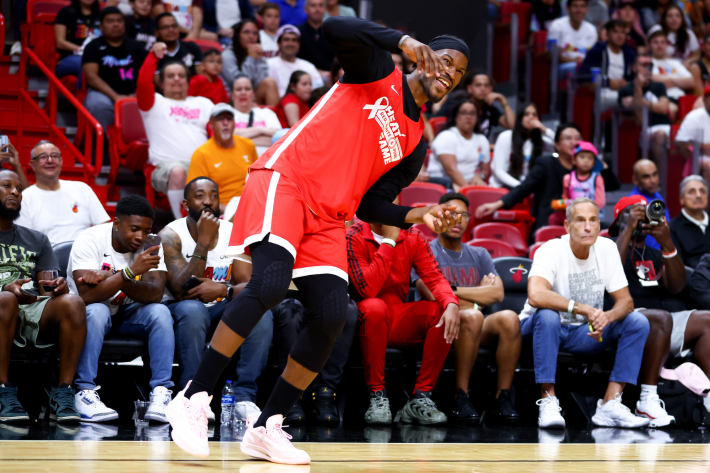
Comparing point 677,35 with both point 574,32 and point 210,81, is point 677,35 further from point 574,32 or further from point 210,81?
point 210,81

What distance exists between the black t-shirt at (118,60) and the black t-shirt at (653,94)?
5.15 m

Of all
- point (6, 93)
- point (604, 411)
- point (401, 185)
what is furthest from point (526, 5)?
point (401, 185)

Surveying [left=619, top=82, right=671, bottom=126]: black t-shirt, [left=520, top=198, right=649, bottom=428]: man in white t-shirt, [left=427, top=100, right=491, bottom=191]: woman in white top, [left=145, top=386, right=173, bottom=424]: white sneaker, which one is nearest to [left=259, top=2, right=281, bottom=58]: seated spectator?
[left=427, top=100, right=491, bottom=191]: woman in white top

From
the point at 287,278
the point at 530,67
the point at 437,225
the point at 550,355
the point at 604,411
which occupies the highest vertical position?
the point at 530,67

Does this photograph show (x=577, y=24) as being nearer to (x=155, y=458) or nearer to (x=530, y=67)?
(x=530, y=67)

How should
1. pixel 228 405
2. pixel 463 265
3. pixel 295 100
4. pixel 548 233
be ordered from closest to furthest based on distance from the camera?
pixel 228 405, pixel 463 265, pixel 548 233, pixel 295 100

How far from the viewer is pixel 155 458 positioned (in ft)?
9.46

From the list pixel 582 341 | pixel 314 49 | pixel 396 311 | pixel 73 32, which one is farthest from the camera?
pixel 314 49

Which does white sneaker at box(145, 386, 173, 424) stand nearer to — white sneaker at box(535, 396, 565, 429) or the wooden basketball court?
the wooden basketball court

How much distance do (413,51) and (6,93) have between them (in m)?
6.24

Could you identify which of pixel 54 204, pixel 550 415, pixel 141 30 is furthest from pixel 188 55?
pixel 550 415

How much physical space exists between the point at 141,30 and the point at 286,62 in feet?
5.24

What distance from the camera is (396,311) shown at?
4820mm

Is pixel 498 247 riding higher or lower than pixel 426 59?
lower
